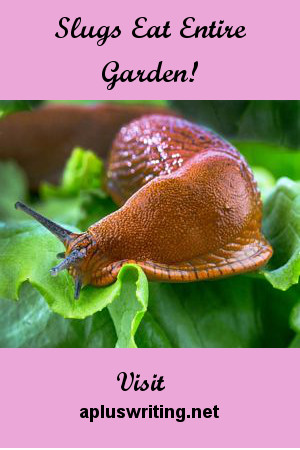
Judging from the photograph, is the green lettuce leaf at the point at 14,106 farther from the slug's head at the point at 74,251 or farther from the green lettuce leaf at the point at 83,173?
the slug's head at the point at 74,251

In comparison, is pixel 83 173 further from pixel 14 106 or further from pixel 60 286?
pixel 60 286

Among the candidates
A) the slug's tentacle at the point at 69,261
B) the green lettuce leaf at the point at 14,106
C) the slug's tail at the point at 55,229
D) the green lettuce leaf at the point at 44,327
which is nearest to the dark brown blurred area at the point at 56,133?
the green lettuce leaf at the point at 14,106

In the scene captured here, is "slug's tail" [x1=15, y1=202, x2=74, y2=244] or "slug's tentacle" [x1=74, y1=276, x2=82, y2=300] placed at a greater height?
"slug's tail" [x1=15, y1=202, x2=74, y2=244]

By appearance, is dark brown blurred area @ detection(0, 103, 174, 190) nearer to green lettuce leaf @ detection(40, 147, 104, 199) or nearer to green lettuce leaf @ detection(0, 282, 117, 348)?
green lettuce leaf @ detection(40, 147, 104, 199)

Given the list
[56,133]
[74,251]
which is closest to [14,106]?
[74,251]

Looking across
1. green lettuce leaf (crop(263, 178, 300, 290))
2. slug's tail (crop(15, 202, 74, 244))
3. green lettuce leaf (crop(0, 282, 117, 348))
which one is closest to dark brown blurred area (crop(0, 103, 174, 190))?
green lettuce leaf (crop(263, 178, 300, 290))
